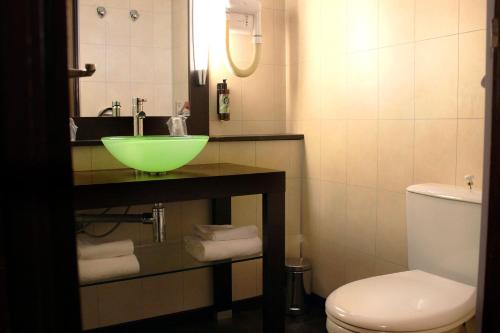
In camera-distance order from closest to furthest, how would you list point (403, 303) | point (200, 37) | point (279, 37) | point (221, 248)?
point (403, 303), point (221, 248), point (200, 37), point (279, 37)

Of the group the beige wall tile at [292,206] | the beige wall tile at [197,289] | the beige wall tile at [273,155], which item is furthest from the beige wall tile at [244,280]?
the beige wall tile at [273,155]

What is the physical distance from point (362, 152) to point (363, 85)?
12.1 inches

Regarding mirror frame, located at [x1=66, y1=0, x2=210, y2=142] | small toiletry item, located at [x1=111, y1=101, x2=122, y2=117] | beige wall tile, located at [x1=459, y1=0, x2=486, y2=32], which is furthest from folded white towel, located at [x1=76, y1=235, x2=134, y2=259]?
beige wall tile, located at [x1=459, y1=0, x2=486, y2=32]

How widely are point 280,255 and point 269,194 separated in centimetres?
26

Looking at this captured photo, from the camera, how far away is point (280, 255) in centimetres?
216

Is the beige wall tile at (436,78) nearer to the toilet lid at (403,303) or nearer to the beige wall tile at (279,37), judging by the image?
the toilet lid at (403,303)

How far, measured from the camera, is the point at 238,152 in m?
2.60

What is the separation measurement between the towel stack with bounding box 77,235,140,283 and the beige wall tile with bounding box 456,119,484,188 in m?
1.29

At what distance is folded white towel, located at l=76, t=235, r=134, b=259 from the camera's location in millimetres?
1957

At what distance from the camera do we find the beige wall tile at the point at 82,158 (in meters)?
2.21

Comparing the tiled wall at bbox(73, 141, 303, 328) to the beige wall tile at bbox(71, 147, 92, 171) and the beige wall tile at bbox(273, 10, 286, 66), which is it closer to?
the beige wall tile at bbox(71, 147, 92, 171)

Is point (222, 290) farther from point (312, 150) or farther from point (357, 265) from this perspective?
point (312, 150)

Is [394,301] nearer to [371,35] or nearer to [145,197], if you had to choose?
[145,197]

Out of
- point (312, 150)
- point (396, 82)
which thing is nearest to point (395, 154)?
point (396, 82)
